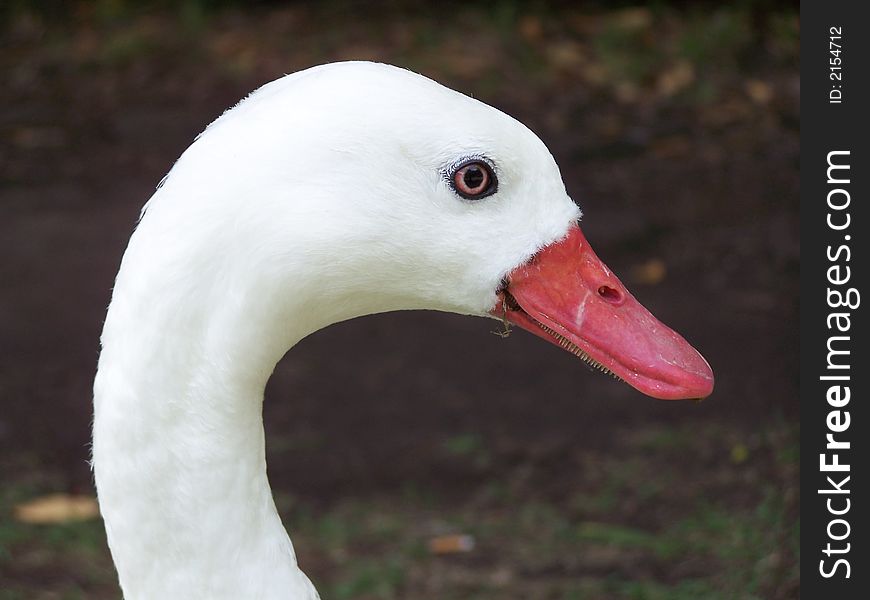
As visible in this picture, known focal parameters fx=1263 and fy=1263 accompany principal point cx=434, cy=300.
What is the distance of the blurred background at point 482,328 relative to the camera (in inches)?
180

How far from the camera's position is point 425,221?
2.14 metres

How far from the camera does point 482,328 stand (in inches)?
240

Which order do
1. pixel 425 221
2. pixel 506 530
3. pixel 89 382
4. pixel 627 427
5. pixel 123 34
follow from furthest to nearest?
pixel 123 34
pixel 89 382
pixel 627 427
pixel 506 530
pixel 425 221

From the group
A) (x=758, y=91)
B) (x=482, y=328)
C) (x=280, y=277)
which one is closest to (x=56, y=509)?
(x=482, y=328)

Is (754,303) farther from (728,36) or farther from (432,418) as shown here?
(728,36)

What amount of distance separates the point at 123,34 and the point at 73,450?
159 inches

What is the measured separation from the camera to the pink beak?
228cm

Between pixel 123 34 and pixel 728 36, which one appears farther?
pixel 123 34

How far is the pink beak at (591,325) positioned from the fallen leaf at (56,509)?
9.82 feet

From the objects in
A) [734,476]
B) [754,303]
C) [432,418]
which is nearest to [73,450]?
[432,418]

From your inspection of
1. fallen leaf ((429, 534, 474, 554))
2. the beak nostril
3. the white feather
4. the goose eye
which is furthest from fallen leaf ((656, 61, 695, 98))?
the goose eye

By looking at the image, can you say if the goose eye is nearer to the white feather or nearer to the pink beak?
the white feather

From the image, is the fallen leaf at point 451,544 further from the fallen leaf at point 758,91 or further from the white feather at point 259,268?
the fallen leaf at point 758,91

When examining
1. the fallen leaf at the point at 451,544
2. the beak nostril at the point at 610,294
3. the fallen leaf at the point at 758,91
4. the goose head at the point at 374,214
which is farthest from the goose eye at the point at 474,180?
the fallen leaf at the point at 758,91
